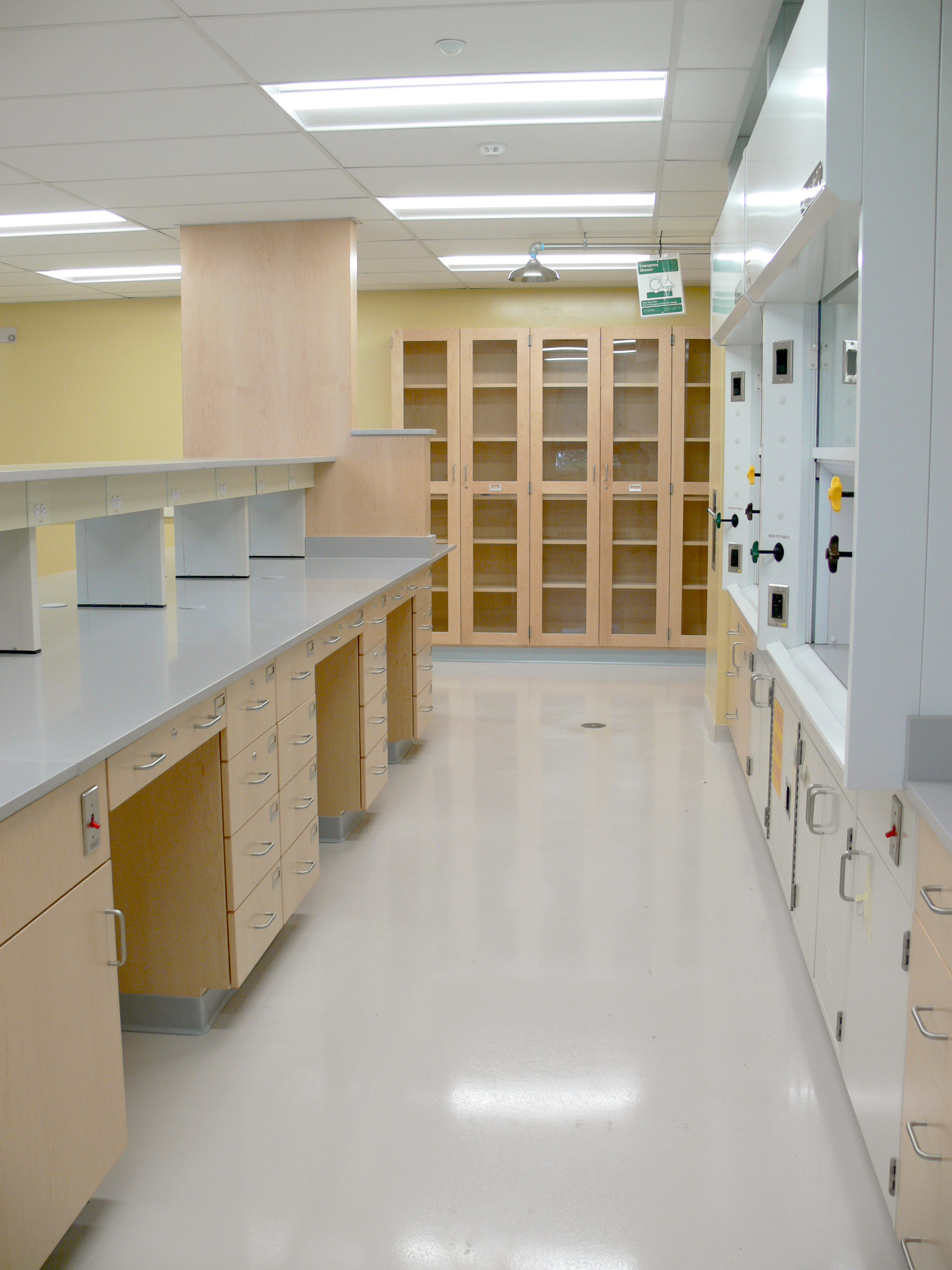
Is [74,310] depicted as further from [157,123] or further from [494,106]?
[494,106]

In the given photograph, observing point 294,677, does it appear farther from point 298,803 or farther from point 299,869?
point 299,869

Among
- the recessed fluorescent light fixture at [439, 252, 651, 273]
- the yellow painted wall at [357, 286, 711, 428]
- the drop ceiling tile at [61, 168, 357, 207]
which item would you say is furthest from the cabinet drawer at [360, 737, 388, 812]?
the yellow painted wall at [357, 286, 711, 428]

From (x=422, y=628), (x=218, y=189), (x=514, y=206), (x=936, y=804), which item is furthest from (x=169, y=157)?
(x=936, y=804)

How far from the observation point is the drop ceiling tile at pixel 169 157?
4.27 metres

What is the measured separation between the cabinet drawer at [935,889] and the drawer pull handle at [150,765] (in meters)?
1.42

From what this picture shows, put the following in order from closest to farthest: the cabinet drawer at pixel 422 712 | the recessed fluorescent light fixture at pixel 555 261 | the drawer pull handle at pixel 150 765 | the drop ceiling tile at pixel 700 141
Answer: the drawer pull handle at pixel 150 765 < the drop ceiling tile at pixel 700 141 < the cabinet drawer at pixel 422 712 < the recessed fluorescent light fixture at pixel 555 261

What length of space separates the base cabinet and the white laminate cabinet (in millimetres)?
1378

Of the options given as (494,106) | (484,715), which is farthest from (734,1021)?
(484,715)

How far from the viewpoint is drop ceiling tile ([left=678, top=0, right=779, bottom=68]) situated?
3.07 metres

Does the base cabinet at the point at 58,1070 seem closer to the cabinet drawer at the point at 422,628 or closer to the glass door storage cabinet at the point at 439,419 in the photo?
the cabinet drawer at the point at 422,628

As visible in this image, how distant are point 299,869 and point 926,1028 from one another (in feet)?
6.59

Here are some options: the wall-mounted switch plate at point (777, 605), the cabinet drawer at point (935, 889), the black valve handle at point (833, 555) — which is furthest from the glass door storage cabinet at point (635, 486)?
the cabinet drawer at point (935, 889)

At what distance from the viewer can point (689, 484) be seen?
768 cm

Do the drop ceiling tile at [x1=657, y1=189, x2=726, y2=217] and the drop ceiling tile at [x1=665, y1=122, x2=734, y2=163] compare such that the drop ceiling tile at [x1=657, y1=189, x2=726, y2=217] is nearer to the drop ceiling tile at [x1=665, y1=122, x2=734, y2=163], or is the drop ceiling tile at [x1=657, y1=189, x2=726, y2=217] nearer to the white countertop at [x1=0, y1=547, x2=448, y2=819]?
the drop ceiling tile at [x1=665, y1=122, x2=734, y2=163]
